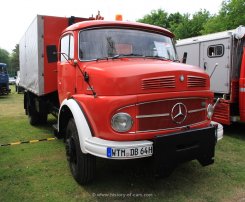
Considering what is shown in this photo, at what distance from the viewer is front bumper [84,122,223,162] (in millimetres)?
3787

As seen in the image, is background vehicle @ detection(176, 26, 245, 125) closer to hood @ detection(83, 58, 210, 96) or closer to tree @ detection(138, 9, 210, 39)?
hood @ detection(83, 58, 210, 96)

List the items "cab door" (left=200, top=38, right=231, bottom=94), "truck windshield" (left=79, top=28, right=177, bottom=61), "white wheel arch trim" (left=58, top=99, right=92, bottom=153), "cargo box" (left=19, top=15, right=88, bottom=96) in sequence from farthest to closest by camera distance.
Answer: "cab door" (left=200, top=38, right=231, bottom=94) < "cargo box" (left=19, top=15, right=88, bottom=96) < "truck windshield" (left=79, top=28, right=177, bottom=61) < "white wheel arch trim" (left=58, top=99, right=92, bottom=153)

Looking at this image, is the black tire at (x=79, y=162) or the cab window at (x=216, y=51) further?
the cab window at (x=216, y=51)

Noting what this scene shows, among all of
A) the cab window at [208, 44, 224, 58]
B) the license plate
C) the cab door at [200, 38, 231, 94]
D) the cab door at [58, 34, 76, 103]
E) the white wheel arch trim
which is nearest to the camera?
the license plate

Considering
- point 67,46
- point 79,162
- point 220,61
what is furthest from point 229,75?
point 79,162

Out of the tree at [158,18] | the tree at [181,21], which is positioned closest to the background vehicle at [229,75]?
the tree at [181,21]

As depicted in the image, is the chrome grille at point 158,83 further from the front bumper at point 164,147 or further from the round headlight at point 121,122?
the front bumper at point 164,147

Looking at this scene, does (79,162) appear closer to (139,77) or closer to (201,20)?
(139,77)

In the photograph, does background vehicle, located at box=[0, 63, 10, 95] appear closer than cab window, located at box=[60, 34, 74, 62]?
No

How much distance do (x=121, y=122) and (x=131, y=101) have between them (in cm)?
29

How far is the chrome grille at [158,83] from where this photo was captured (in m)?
3.96

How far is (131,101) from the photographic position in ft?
12.6

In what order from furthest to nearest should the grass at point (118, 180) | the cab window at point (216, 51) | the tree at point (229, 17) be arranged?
the tree at point (229, 17) < the cab window at point (216, 51) < the grass at point (118, 180)

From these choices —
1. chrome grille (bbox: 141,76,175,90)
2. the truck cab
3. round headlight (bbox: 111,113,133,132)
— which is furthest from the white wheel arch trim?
chrome grille (bbox: 141,76,175,90)
